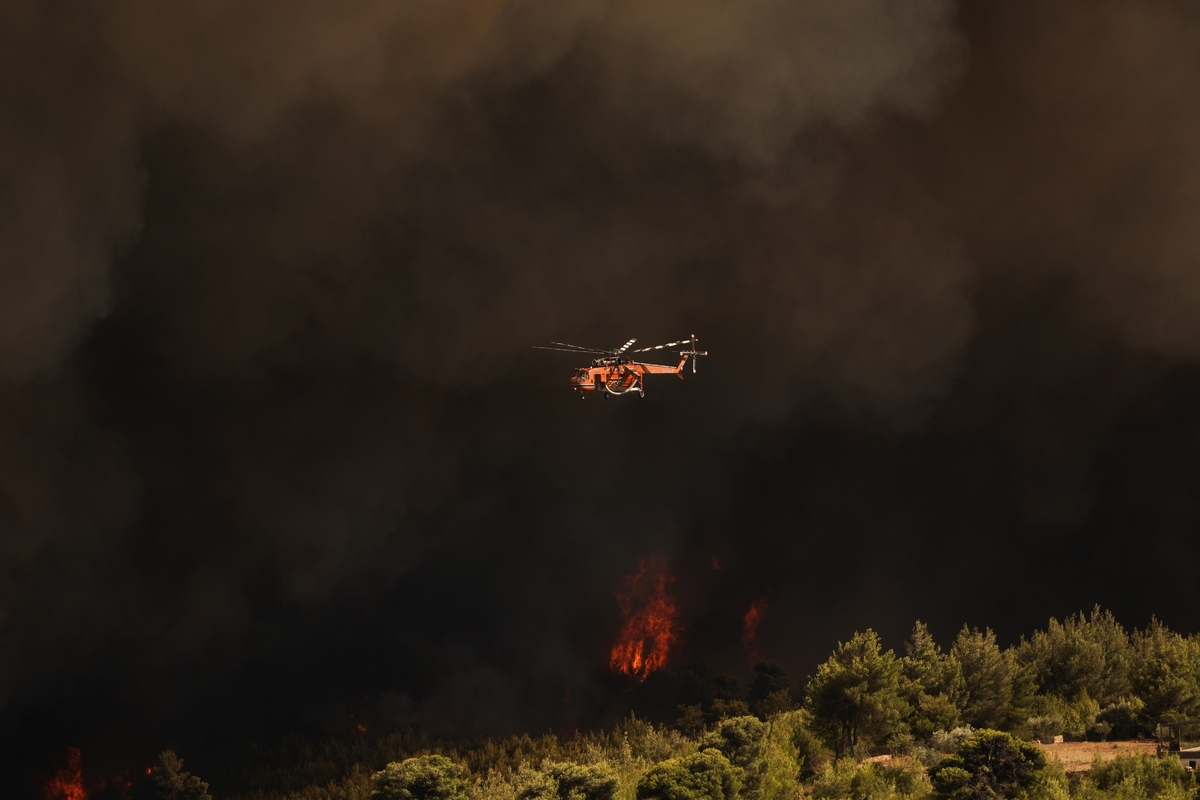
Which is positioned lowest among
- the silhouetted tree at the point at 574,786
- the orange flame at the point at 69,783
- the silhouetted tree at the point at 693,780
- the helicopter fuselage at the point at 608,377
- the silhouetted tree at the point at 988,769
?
the orange flame at the point at 69,783

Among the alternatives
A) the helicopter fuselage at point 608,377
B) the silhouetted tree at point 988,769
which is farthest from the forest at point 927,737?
the helicopter fuselage at point 608,377

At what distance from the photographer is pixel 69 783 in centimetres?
11188

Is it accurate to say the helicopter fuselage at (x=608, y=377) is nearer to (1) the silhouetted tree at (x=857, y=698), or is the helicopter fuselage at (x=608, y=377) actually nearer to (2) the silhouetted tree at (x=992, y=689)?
(1) the silhouetted tree at (x=857, y=698)

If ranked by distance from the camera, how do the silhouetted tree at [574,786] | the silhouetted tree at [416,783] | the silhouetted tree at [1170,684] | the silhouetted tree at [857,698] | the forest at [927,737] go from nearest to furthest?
1. the forest at [927,737]
2. the silhouetted tree at [574,786]
3. the silhouetted tree at [416,783]
4. the silhouetted tree at [1170,684]
5. the silhouetted tree at [857,698]

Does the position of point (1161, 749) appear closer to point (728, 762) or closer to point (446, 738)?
point (728, 762)

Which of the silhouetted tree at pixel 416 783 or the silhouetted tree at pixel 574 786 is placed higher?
the silhouetted tree at pixel 574 786

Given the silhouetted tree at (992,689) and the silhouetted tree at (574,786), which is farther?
the silhouetted tree at (992,689)

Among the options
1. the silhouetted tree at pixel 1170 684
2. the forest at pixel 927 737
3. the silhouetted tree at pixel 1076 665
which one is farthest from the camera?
the silhouetted tree at pixel 1076 665

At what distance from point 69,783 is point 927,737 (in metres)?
96.6

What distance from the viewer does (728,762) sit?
168 ft

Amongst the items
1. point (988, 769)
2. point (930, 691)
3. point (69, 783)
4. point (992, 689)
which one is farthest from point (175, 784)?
point (988, 769)

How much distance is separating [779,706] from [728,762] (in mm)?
69510

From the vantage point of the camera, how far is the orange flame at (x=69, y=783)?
110562 mm

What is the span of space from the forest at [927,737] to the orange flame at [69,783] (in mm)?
26169
